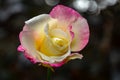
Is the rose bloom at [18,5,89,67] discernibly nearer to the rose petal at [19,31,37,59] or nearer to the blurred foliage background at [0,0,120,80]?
the rose petal at [19,31,37,59]

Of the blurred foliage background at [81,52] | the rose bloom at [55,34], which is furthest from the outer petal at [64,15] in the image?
the blurred foliage background at [81,52]

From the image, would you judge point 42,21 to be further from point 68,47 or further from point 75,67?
point 75,67

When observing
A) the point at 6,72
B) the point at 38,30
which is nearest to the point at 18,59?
the point at 6,72

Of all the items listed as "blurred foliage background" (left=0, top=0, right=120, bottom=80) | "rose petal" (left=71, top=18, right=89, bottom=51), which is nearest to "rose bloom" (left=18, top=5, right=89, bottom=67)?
"rose petal" (left=71, top=18, right=89, bottom=51)

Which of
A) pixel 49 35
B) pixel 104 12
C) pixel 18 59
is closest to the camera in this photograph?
pixel 49 35

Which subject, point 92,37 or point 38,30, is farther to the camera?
point 92,37

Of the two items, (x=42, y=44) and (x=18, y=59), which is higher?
(x=42, y=44)

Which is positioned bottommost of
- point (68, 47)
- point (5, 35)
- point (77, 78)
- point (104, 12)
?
point (77, 78)

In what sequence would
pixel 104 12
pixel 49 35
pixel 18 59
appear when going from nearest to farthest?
pixel 49 35
pixel 104 12
pixel 18 59

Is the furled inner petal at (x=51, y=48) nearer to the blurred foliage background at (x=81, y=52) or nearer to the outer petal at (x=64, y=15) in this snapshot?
the outer petal at (x=64, y=15)
